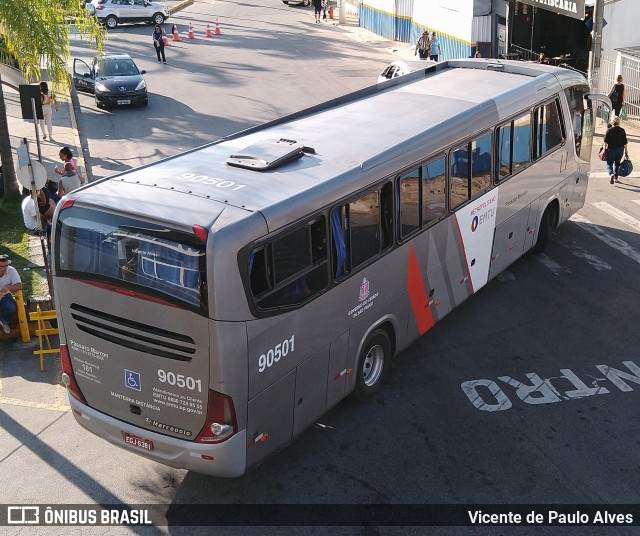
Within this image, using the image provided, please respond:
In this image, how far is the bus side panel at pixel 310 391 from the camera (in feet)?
28.3

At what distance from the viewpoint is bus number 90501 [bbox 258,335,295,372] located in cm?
793

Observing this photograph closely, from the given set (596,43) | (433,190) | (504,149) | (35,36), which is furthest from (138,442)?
(596,43)

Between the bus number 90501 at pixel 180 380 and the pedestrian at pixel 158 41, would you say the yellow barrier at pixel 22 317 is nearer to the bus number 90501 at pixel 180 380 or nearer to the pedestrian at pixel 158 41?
the bus number 90501 at pixel 180 380

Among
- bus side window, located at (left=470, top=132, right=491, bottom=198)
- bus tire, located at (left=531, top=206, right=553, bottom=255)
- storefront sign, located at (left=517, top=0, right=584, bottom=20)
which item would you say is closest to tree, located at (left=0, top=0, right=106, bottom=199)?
bus side window, located at (left=470, top=132, right=491, bottom=198)

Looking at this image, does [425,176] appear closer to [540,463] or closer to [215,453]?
[540,463]

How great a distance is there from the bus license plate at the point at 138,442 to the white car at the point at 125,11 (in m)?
40.3

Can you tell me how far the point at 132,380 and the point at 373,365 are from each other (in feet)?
10.7

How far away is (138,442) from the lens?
8242 millimetres

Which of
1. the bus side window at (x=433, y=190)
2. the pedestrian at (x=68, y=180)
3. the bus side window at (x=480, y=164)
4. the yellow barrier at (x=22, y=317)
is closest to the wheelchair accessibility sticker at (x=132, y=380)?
the bus side window at (x=433, y=190)

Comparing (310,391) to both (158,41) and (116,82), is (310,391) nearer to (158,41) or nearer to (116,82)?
(116,82)

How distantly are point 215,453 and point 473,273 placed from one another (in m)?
5.57

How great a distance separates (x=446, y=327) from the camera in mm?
12148

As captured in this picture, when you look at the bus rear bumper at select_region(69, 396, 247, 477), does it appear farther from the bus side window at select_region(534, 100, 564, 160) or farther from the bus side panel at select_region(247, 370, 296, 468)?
the bus side window at select_region(534, 100, 564, 160)

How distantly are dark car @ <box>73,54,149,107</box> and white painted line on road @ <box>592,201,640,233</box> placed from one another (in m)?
15.6
